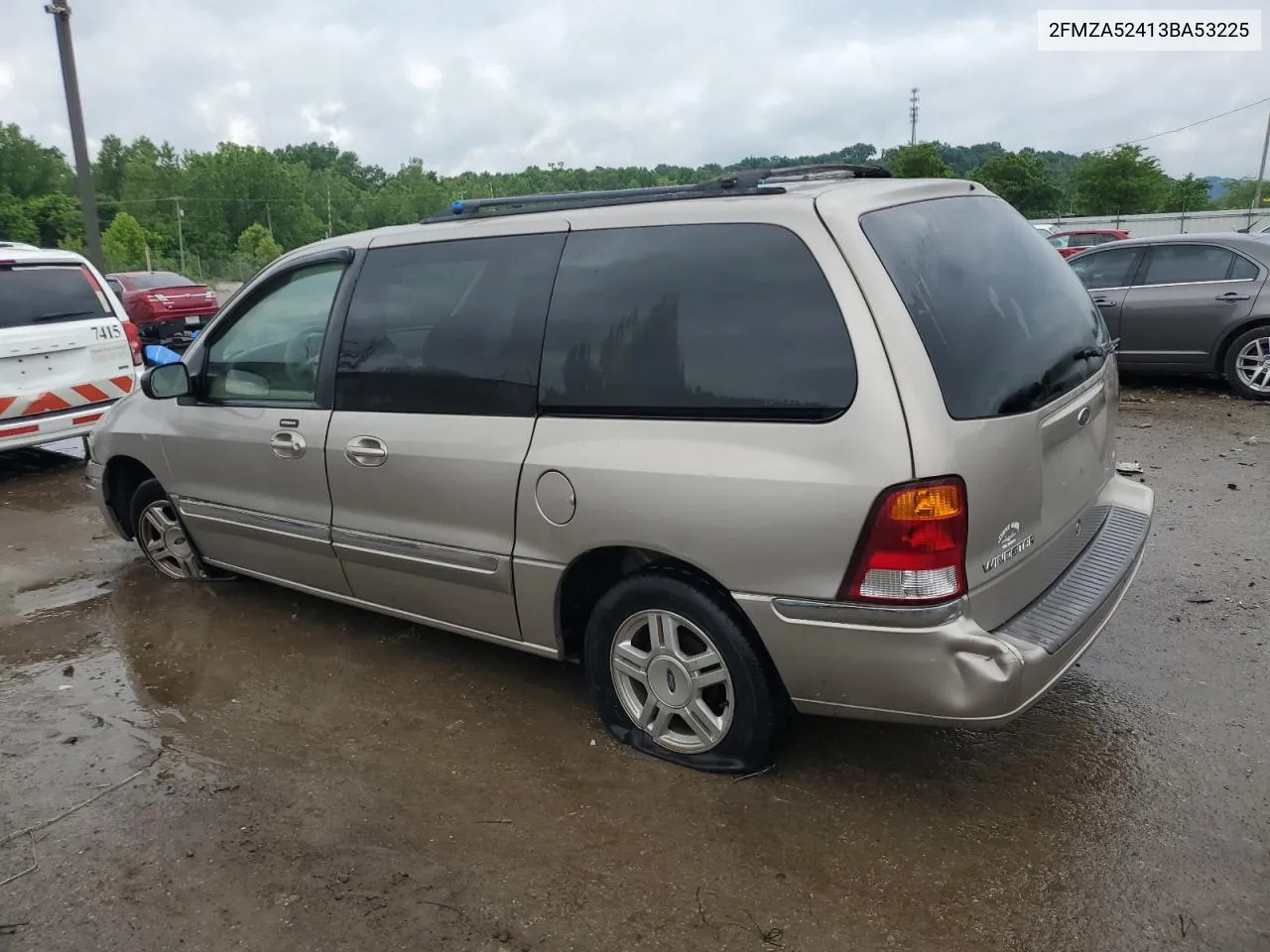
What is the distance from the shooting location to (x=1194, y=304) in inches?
359

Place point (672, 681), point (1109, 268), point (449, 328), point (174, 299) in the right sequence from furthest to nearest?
point (174, 299)
point (1109, 268)
point (449, 328)
point (672, 681)

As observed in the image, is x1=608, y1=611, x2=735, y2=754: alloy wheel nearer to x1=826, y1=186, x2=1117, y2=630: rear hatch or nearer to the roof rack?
x1=826, y1=186, x2=1117, y2=630: rear hatch

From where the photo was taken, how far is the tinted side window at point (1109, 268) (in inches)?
385

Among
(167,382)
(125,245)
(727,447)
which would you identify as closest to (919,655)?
(727,447)

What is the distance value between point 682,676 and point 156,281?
62.9 ft

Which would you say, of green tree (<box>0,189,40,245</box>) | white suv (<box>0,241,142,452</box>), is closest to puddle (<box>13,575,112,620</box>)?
white suv (<box>0,241,142,452</box>)

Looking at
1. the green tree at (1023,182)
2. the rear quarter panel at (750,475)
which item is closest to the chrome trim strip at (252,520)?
the rear quarter panel at (750,475)

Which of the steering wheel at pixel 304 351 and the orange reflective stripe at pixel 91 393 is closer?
the steering wheel at pixel 304 351

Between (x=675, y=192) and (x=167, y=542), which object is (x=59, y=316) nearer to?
(x=167, y=542)

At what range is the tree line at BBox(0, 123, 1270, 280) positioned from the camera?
47.8 m

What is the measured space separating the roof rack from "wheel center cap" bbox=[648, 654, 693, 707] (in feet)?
5.00

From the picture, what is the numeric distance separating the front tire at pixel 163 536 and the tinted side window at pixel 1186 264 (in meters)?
8.94

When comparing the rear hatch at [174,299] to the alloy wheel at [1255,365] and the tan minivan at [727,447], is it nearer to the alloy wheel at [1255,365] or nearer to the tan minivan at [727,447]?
the tan minivan at [727,447]

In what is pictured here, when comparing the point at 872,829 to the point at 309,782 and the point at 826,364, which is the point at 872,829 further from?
the point at 309,782
